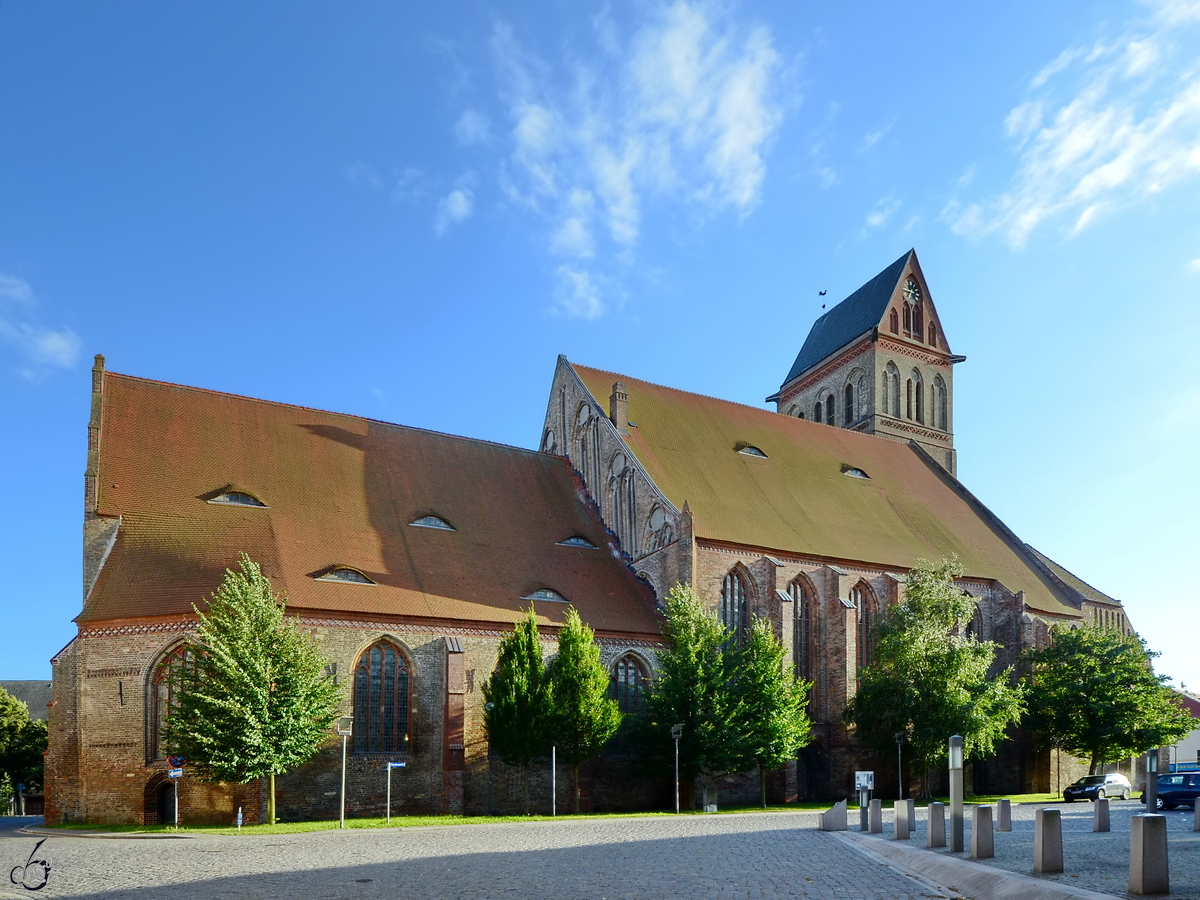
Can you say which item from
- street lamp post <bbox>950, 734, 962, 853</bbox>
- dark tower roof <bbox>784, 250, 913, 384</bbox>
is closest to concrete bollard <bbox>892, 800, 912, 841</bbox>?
street lamp post <bbox>950, 734, 962, 853</bbox>

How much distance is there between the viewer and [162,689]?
29234mm

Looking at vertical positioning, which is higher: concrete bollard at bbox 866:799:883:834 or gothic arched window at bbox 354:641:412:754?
gothic arched window at bbox 354:641:412:754

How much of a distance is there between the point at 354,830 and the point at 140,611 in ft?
32.5

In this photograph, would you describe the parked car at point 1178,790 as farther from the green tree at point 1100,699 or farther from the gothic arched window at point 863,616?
the gothic arched window at point 863,616

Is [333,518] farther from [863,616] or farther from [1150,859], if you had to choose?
[1150,859]

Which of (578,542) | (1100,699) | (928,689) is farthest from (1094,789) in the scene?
(578,542)

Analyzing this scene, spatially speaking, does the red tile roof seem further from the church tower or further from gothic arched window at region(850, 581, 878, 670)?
the church tower

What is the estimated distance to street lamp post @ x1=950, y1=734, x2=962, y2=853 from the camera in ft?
50.3

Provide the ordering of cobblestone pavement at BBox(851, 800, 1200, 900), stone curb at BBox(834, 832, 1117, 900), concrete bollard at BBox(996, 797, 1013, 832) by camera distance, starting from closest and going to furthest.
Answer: stone curb at BBox(834, 832, 1117, 900) → cobblestone pavement at BBox(851, 800, 1200, 900) → concrete bollard at BBox(996, 797, 1013, 832)

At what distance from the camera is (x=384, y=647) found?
104ft

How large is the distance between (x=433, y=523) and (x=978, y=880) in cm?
2588

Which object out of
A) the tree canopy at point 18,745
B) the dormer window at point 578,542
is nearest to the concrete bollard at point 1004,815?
the dormer window at point 578,542

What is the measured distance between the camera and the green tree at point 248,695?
26141 mm

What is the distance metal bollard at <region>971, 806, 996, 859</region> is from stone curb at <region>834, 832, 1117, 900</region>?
11.6 inches
